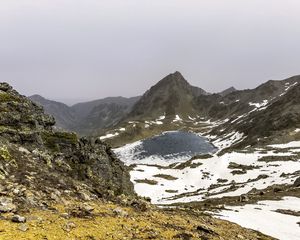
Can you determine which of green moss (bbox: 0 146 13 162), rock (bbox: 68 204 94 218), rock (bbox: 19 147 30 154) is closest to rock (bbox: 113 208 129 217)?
rock (bbox: 68 204 94 218)

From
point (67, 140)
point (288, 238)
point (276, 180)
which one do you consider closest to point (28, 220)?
point (67, 140)

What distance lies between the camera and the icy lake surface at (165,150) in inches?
5704

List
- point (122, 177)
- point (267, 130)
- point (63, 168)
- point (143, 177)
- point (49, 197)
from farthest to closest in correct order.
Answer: point (267, 130) < point (143, 177) < point (122, 177) < point (63, 168) < point (49, 197)

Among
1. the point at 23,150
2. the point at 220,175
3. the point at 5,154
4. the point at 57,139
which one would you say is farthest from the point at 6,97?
the point at 220,175

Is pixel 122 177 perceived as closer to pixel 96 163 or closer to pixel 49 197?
pixel 96 163

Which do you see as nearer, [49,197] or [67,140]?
[49,197]

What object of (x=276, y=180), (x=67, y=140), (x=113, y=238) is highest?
(x=67, y=140)

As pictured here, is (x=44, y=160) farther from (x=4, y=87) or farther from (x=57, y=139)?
(x=4, y=87)

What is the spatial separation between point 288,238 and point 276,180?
36.1 m

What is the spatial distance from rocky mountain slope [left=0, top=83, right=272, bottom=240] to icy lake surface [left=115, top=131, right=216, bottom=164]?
106 m

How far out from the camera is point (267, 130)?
152 m

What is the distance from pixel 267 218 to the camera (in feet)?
102

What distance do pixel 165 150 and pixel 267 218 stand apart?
→ 13377cm

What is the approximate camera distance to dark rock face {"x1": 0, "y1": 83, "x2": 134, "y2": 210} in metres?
18.5
